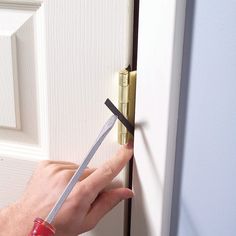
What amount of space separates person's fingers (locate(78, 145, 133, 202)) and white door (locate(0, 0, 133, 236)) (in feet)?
0.08

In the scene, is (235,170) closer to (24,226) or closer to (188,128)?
(188,128)

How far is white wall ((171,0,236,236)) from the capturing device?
412 mm

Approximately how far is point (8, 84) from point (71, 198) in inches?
7.5

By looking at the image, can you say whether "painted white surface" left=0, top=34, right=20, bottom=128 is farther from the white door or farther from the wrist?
the wrist

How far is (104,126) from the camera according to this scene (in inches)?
20.4

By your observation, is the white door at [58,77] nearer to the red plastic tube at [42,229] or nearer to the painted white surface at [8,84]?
the painted white surface at [8,84]

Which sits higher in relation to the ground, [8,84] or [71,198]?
[8,84]

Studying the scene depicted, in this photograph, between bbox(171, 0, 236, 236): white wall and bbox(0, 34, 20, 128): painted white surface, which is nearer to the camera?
bbox(171, 0, 236, 236): white wall

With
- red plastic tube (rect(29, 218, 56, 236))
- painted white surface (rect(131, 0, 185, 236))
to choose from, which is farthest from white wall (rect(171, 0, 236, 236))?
red plastic tube (rect(29, 218, 56, 236))

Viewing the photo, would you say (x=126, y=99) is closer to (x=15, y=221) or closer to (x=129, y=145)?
(x=129, y=145)

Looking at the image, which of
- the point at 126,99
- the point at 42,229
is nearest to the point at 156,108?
the point at 126,99

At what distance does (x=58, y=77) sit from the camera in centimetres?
55

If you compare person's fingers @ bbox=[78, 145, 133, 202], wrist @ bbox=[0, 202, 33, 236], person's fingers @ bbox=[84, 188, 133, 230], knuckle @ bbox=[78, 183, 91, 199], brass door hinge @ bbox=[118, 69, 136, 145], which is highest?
brass door hinge @ bbox=[118, 69, 136, 145]

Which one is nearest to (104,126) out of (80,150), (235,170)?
(80,150)
